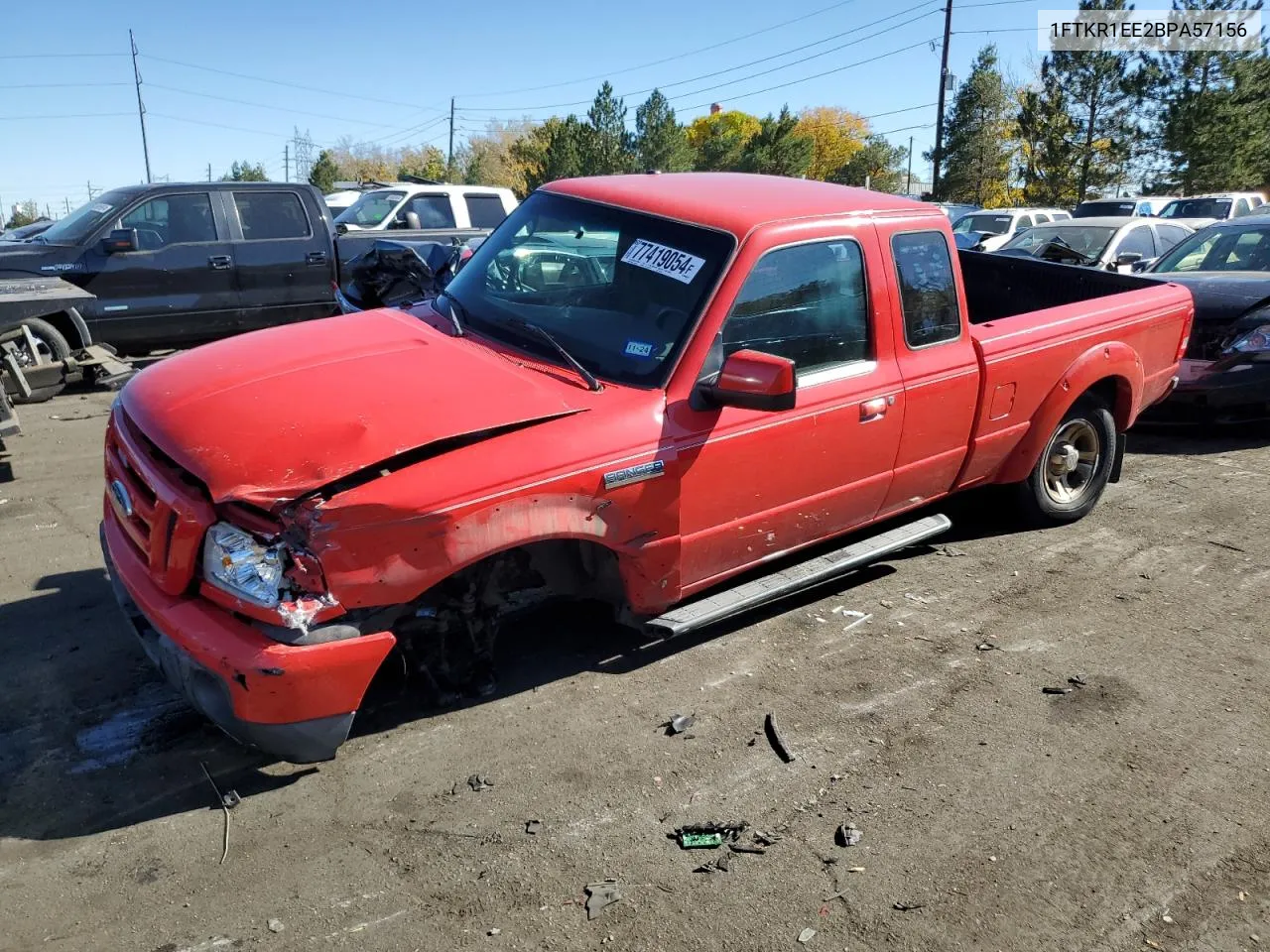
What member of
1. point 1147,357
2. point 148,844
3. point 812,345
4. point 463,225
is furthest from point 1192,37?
point 148,844

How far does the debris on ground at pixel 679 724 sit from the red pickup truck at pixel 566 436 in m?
0.34

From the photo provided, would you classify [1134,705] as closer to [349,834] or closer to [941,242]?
[941,242]

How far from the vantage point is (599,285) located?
4121mm

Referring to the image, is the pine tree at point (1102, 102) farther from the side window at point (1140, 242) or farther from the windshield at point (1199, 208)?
the side window at point (1140, 242)

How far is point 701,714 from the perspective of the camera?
375cm

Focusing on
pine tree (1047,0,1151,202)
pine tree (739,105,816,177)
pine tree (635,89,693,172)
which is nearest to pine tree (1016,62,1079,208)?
pine tree (1047,0,1151,202)

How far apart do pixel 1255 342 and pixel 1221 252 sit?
6.36ft

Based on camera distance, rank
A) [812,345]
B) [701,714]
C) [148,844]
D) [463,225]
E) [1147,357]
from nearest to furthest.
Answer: [148,844] < [701,714] < [812,345] < [1147,357] < [463,225]

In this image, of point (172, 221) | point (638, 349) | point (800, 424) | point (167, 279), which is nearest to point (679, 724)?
point (800, 424)

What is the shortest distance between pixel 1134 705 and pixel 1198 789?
57 cm

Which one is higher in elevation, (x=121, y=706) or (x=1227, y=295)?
(x=1227, y=295)

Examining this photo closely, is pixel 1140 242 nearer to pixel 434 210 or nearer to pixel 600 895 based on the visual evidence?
pixel 434 210

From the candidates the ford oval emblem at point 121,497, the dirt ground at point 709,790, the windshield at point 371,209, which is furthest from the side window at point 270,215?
the ford oval emblem at point 121,497

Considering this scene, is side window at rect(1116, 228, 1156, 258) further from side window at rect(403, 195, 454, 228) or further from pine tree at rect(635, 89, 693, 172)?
pine tree at rect(635, 89, 693, 172)
